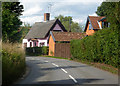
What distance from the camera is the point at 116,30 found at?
13.8 m

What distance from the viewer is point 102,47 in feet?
55.3

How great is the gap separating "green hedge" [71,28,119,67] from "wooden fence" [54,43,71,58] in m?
10.4

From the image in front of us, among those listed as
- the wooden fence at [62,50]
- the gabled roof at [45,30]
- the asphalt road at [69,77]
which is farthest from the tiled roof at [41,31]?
the asphalt road at [69,77]

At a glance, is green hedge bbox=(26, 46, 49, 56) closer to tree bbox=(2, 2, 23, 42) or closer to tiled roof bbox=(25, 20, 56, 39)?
tiled roof bbox=(25, 20, 56, 39)

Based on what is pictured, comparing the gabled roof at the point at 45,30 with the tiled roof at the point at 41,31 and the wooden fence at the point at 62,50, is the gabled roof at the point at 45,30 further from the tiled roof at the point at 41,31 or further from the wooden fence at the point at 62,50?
the wooden fence at the point at 62,50

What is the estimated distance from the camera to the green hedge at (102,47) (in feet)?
46.3

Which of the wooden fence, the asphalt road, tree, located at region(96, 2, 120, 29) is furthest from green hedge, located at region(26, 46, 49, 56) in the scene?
tree, located at region(96, 2, 120, 29)

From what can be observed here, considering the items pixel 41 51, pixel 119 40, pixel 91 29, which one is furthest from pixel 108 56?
pixel 41 51

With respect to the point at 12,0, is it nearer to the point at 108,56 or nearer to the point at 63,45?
the point at 63,45

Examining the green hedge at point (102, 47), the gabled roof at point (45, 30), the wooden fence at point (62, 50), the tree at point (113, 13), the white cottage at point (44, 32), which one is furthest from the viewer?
the white cottage at point (44, 32)

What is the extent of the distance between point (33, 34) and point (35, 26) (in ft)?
16.7

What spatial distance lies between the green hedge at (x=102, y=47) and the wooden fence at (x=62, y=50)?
10.4 m

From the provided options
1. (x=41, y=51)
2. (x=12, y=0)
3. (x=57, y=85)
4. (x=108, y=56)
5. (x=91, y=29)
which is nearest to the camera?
Result: (x=57, y=85)

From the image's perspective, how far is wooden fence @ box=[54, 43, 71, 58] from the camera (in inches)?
1351
